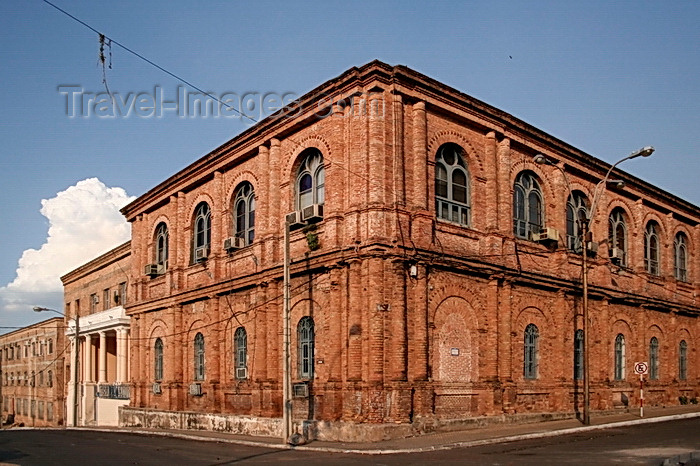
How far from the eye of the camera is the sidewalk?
60.7 ft

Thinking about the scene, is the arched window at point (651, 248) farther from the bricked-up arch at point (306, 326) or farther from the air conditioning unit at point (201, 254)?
the air conditioning unit at point (201, 254)

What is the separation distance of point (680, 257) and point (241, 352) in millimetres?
23175

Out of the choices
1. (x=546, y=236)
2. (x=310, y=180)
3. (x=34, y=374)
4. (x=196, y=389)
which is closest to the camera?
(x=310, y=180)

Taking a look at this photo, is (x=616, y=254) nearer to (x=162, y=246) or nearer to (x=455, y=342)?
(x=455, y=342)

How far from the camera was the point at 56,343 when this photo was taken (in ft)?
186

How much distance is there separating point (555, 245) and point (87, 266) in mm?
31401

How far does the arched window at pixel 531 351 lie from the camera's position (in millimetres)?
25656

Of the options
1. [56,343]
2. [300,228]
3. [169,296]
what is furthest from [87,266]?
[300,228]

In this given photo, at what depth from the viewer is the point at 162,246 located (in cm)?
3528

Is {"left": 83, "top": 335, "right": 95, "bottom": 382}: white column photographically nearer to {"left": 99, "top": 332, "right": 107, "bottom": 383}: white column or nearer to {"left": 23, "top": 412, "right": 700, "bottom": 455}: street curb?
{"left": 99, "top": 332, "right": 107, "bottom": 383}: white column

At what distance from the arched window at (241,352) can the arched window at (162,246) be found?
26.7ft

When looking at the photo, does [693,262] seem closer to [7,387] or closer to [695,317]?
[695,317]

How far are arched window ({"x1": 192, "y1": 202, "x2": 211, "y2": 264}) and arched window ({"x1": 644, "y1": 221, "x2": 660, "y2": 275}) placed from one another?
19.5 metres

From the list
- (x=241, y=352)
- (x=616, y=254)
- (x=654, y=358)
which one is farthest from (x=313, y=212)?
(x=654, y=358)
